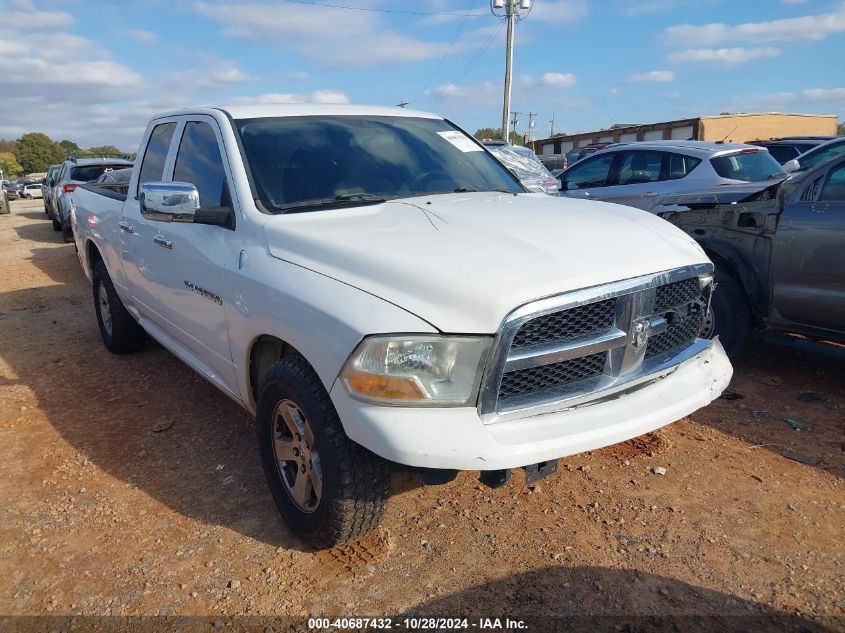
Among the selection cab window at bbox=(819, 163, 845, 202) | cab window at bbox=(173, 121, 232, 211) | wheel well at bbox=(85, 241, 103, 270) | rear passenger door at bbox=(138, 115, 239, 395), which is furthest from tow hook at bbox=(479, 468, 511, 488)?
wheel well at bbox=(85, 241, 103, 270)

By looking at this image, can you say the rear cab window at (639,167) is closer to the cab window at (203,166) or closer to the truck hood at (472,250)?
the truck hood at (472,250)

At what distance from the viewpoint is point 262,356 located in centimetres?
303

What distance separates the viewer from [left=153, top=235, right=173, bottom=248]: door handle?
12.2 ft

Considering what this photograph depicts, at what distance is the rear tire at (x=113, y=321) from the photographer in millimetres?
5391

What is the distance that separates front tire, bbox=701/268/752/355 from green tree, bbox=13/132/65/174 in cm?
11134

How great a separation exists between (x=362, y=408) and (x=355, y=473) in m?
0.35

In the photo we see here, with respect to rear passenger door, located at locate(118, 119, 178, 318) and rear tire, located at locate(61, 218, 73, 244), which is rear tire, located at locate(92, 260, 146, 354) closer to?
rear passenger door, located at locate(118, 119, 178, 318)

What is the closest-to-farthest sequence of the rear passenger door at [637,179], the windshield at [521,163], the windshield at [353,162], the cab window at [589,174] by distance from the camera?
the windshield at [353,162] < the rear passenger door at [637,179] < the cab window at [589,174] < the windshield at [521,163]

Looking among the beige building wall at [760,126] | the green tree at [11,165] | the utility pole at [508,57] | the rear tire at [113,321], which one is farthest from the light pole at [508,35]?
the green tree at [11,165]

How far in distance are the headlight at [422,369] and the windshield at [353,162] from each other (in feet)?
3.90

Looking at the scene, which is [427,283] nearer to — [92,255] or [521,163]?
[92,255]

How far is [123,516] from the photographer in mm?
3193

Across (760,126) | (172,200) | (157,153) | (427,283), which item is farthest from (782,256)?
→ (760,126)

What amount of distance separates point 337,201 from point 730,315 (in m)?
3.10
